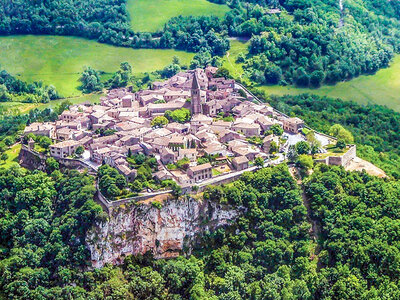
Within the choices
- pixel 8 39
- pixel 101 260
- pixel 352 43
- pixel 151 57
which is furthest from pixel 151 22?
pixel 101 260

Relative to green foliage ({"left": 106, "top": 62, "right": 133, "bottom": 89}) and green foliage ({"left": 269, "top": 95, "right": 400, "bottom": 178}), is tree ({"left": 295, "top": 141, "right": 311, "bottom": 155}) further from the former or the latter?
green foliage ({"left": 106, "top": 62, "right": 133, "bottom": 89})

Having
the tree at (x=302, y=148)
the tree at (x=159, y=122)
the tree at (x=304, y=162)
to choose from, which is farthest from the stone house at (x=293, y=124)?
the tree at (x=159, y=122)

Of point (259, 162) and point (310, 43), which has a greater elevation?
point (259, 162)

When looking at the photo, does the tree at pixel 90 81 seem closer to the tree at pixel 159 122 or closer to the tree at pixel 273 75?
the tree at pixel 273 75

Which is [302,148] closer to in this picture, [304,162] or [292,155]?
[292,155]

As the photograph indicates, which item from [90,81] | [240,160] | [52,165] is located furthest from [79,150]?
[90,81]

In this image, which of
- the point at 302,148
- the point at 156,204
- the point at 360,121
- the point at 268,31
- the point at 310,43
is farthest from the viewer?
the point at 268,31

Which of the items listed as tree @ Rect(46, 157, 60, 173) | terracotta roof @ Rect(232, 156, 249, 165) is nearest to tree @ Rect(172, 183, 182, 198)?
terracotta roof @ Rect(232, 156, 249, 165)
